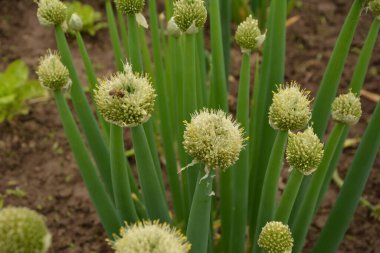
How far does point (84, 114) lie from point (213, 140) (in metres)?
0.45

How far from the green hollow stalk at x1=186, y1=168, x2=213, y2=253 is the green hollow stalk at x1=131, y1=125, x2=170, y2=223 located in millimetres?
129

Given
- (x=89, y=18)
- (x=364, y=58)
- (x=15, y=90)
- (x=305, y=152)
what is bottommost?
(x=305, y=152)

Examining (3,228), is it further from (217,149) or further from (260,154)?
(260,154)

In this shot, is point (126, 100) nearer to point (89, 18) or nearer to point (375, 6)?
point (375, 6)

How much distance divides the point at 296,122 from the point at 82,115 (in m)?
0.50

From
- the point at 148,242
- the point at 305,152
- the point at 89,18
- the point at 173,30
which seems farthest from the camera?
the point at 89,18

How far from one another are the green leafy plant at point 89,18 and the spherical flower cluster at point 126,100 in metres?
1.69

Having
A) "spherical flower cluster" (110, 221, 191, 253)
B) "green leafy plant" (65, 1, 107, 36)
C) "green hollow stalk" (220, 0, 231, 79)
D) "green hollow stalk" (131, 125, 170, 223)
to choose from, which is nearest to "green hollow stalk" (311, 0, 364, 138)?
"green hollow stalk" (131, 125, 170, 223)

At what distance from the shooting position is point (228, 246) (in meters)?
1.45

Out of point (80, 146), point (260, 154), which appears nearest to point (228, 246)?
point (260, 154)

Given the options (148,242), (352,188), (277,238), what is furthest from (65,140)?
(148,242)

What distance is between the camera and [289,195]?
3.46ft

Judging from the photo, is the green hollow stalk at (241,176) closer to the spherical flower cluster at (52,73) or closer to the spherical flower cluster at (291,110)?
the spherical flower cluster at (291,110)

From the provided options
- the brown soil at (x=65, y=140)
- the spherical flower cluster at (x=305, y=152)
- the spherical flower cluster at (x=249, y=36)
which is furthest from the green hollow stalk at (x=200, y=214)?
the brown soil at (x=65, y=140)
